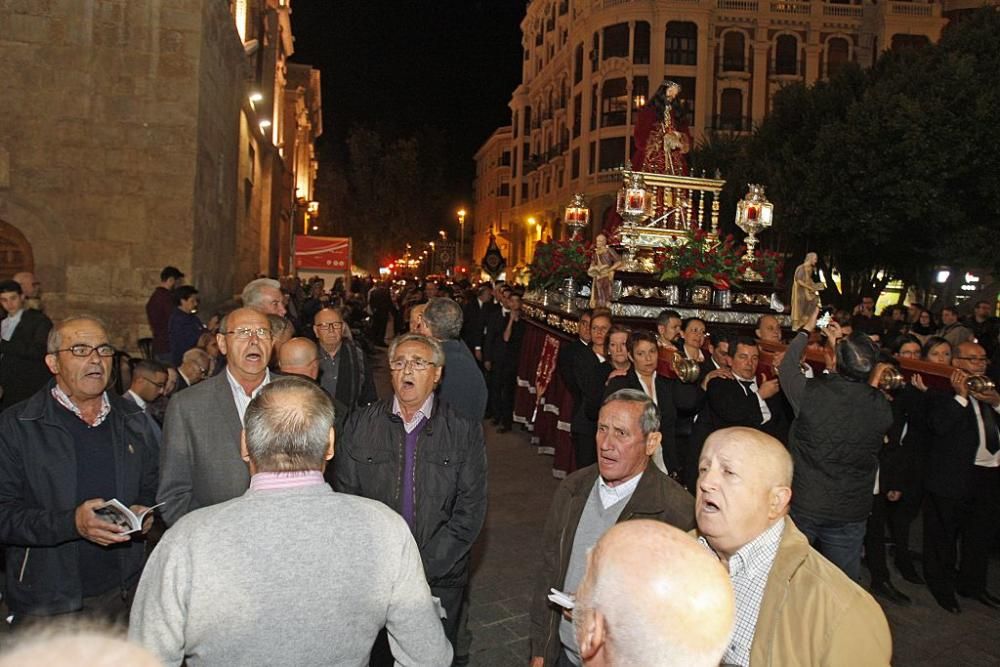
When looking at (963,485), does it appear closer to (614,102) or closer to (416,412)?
(416,412)

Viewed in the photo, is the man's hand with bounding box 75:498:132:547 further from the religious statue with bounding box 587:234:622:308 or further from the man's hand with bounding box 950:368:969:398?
the religious statue with bounding box 587:234:622:308

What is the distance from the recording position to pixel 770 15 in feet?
141

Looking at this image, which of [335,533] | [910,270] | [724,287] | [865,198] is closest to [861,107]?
[865,198]

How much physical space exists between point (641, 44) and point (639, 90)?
250 cm

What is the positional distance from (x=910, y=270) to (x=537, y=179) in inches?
1401

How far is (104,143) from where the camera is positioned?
10891 millimetres

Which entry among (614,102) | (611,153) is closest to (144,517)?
(611,153)

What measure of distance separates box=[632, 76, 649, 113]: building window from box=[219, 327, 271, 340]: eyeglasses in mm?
42445

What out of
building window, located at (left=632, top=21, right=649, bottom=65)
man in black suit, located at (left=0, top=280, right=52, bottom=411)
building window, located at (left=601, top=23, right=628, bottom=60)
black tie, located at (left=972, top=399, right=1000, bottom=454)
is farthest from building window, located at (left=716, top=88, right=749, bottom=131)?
man in black suit, located at (left=0, top=280, right=52, bottom=411)

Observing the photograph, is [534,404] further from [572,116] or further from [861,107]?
[572,116]

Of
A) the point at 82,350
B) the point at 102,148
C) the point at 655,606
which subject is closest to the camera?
the point at 655,606

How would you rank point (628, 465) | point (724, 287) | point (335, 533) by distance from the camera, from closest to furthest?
point (335, 533)
point (628, 465)
point (724, 287)

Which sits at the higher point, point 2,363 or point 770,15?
point 770,15

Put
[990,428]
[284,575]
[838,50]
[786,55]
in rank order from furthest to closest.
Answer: [786,55]
[838,50]
[990,428]
[284,575]
